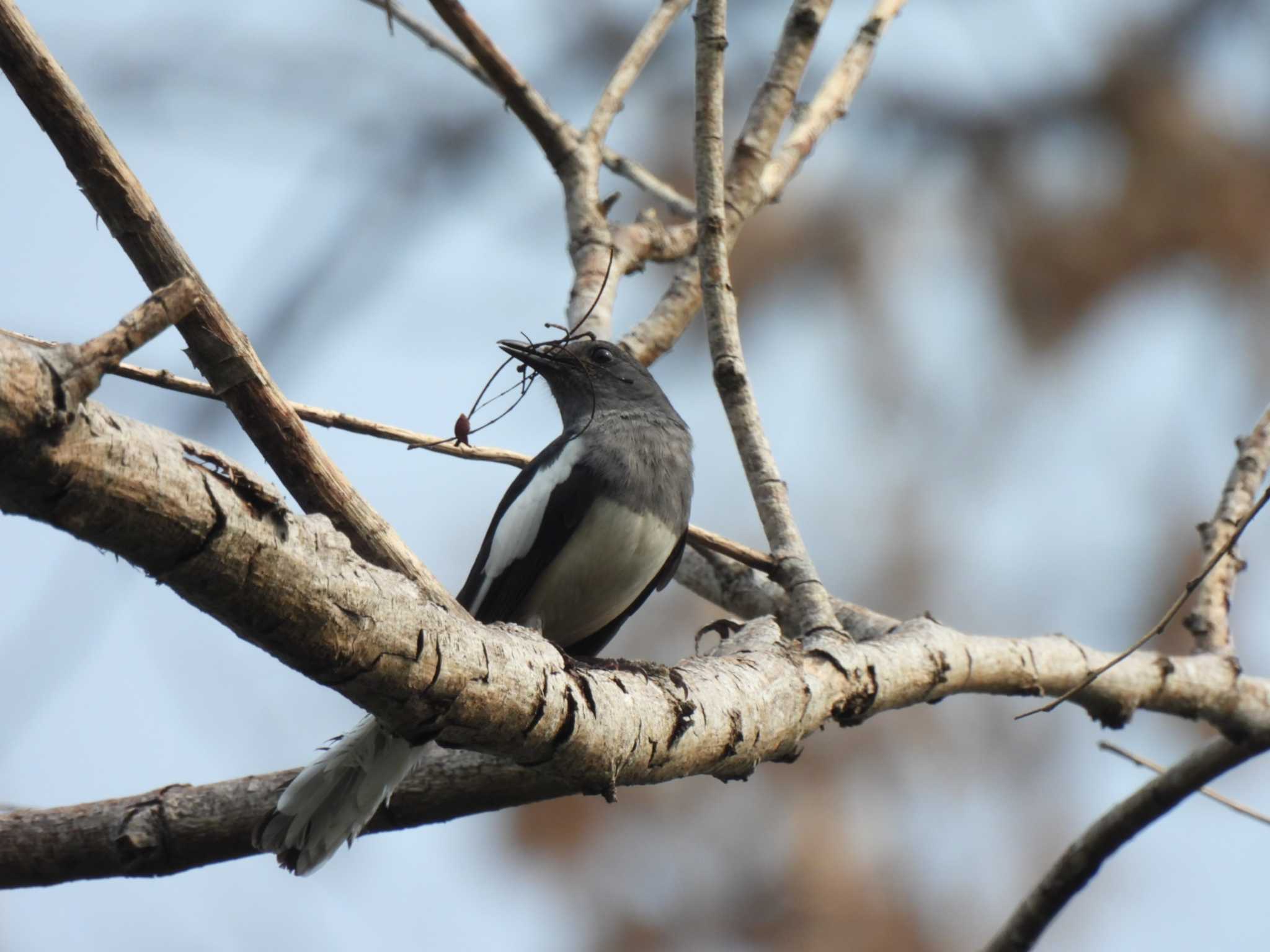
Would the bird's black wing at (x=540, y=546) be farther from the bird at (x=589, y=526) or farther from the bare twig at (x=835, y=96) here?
the bare twig at (x=835, y=96)

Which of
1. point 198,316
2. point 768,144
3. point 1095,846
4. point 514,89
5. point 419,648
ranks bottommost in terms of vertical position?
point 419,648

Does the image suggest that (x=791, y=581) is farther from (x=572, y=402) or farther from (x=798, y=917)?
(x=798, y=917)

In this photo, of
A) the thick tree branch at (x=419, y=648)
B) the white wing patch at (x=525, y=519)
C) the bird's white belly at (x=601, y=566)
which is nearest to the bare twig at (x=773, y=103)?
the white wing patch at (x=525, y=519)

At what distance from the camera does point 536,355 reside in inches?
204

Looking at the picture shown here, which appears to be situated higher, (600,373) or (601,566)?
(600,373)

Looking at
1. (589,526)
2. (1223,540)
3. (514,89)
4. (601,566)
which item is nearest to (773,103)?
(514,89)

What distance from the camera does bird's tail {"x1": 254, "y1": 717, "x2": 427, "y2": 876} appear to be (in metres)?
3.28

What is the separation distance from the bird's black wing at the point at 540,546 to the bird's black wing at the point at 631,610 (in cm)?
42

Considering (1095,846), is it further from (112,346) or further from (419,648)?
(112,346)

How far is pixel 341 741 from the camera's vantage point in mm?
3406

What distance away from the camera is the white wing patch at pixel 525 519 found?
4512 mm

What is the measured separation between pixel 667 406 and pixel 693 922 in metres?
6.18

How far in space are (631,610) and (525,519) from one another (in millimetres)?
730

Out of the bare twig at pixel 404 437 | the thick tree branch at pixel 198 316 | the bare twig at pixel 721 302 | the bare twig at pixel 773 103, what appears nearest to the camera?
the thick tree branch at pixel 198 316
